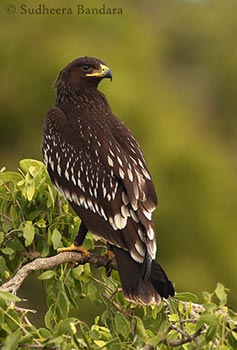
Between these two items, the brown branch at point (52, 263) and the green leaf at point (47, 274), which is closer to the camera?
the brown branch at point (52, 263)

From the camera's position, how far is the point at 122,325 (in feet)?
15.5

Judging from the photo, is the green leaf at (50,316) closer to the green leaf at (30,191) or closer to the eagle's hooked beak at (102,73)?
the green leaf at (30,191)

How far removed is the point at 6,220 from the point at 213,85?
A: 114 feet

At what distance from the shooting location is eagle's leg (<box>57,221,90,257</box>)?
17.2 ft

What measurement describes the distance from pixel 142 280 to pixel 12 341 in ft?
4.20

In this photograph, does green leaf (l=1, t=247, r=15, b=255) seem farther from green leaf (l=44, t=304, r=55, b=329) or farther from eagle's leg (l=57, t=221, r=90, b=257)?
green leaf (l=44, t=304, r=55, b=329)

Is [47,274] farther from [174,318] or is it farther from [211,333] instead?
[211,333]

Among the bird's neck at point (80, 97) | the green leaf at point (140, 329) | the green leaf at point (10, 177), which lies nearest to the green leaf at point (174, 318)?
the green leaf at point (140, 329)

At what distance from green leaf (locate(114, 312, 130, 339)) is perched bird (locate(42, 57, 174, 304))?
0.23m

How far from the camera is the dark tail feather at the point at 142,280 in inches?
197

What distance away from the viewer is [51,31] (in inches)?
898

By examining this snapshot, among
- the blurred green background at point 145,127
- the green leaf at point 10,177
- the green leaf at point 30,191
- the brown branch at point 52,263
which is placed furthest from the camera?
the blurred green background at point 145,127

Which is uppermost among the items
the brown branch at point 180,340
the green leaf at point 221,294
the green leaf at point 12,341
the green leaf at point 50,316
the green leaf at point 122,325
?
the green leaf at point 221,294

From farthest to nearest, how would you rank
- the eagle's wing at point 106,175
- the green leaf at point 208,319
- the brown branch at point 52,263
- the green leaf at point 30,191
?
the eagle's wing at point 106,175, the green leaf at point 30,191, the brown branch at point 52,263, the green leaf at point 208,319
